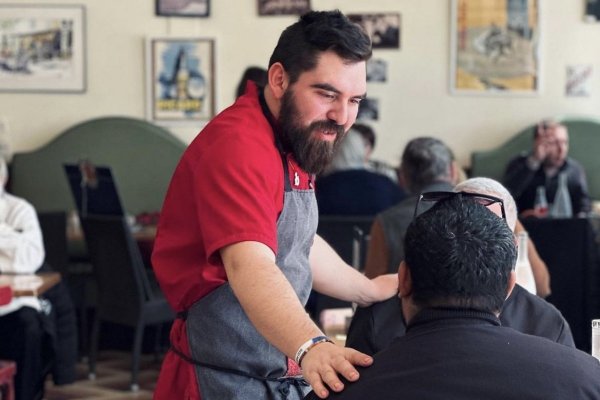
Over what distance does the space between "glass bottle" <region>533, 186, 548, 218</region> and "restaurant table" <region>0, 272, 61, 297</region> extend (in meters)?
2.74

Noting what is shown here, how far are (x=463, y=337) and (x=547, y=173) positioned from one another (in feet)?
18.6

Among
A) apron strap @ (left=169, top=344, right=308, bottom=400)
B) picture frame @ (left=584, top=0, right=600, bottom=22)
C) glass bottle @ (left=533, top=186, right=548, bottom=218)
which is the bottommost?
glass bottle @ (left=533, top=186, right=548, bottom=218)

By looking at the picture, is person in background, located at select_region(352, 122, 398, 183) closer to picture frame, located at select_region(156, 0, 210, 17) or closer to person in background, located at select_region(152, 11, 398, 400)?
picture frame, located at select_region(156, 0, 210, 17)

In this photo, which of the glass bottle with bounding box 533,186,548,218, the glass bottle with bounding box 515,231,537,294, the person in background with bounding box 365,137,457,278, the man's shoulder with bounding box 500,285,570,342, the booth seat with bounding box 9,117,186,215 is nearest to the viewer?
the man's shoulder with bounding box 500,285,570,342

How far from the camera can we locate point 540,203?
21.8 feet

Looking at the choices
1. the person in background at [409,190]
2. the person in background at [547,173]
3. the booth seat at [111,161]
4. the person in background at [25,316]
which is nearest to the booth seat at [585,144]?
the person in background at [547,173]

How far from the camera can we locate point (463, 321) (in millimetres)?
1725

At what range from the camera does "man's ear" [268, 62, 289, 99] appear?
2.17 meters

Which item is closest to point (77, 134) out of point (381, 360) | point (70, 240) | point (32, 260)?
point (70, 240)

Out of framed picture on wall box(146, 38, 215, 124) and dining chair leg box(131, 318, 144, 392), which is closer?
dining chair leg box(131, 318, 144, 392)

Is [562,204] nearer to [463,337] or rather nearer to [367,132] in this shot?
[367,132]

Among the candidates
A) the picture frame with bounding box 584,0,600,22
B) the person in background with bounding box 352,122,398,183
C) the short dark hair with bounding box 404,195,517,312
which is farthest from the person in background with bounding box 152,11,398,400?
the picture frame with bounding box 584,0,600,22

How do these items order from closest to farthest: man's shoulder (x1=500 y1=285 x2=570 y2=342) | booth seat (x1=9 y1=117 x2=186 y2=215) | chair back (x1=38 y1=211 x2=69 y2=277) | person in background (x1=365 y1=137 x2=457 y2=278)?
man's shoulder (x1=500 y1=285 x2=570 y2=342)
person in background (x1=365 y1=137 x2=457 y2=278)
chair back (x1=38 y1=211 x2=69 y2=277)
booth seat (x1=9 y1=117 x2=186 y2=215)

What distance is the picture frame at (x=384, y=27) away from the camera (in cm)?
823
